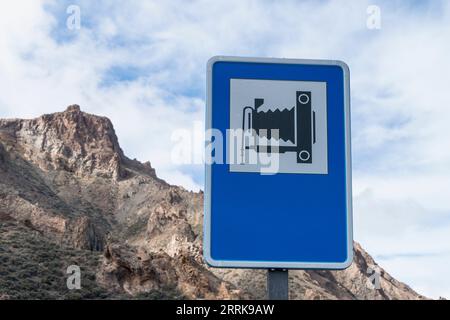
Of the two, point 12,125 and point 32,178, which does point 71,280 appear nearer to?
point 32,178

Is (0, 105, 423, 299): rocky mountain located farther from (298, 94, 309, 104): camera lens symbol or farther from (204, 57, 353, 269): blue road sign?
(298, 94, 309, 104): camera lens symbol

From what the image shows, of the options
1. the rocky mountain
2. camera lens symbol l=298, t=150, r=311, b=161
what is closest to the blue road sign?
camera lens symbol l=298, t=150, r=311, b=161

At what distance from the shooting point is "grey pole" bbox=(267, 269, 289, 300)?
7.90 feet

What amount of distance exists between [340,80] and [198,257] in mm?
73384

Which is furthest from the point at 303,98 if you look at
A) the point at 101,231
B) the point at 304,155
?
the point at 101,231

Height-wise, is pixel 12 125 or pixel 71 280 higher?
pixel 12 125

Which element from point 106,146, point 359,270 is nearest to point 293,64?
point 359,270

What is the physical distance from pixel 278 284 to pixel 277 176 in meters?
0.44

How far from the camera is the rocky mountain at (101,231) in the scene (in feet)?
169

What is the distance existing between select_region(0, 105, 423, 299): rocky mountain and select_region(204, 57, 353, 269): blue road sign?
4312cm

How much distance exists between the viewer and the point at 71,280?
51.2 meters

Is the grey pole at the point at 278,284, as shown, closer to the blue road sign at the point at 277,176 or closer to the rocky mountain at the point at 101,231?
the blue road sign at the point at 277,176

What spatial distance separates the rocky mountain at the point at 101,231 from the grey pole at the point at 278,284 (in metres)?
43.2

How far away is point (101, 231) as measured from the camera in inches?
3438
